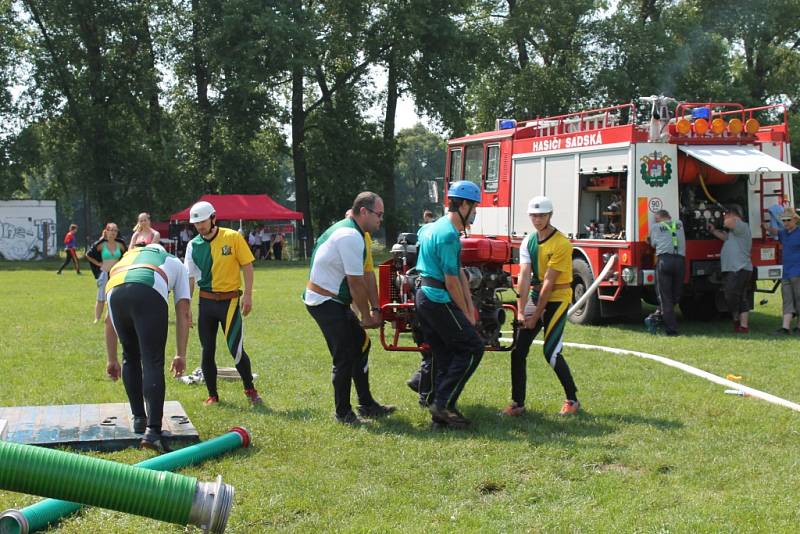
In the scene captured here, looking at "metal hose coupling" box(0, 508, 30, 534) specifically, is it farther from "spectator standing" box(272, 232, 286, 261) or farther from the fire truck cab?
"spectator standing" box(272, 232, 286, 261)

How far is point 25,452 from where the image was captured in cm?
353

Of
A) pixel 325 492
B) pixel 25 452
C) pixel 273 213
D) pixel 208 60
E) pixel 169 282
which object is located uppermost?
pixel 208 60

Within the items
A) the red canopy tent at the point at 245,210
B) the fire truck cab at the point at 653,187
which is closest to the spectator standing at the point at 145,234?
the fire truck cab at the point at 653,187

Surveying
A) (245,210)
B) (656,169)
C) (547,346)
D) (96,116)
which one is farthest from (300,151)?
(547,346)

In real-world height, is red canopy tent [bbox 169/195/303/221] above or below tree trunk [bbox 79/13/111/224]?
below

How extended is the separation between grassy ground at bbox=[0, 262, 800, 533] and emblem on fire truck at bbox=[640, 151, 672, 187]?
105 inches

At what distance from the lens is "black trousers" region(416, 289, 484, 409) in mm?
7137

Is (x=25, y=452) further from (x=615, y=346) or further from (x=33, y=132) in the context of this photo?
(x=33, y=132)

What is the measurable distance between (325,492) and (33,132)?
133 ft

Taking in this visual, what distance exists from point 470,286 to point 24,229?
38.9 meters

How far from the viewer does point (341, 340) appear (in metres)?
7.36

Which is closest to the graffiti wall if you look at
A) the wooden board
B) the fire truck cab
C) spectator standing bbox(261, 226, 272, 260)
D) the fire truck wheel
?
spectator standing bbox(261, 226, 272, 260)

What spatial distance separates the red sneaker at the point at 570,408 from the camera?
7699 millimetres

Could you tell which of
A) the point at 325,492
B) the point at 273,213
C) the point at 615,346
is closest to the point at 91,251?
the point at 615,346
